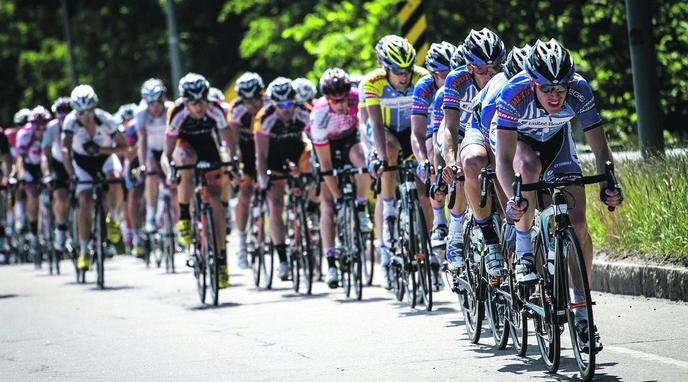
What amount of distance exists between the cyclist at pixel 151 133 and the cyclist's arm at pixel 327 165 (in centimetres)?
450

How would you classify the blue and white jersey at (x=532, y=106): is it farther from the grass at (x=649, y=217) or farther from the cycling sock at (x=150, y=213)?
the cycling sock at (x=150, y=213)

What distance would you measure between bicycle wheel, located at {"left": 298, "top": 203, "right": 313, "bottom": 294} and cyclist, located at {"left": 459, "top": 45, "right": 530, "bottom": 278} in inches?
204

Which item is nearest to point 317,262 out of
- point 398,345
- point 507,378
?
point 398,345

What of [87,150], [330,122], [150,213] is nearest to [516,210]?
[330,122]

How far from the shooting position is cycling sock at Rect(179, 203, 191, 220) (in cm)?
1527

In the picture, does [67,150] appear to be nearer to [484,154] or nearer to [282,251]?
[282,251]

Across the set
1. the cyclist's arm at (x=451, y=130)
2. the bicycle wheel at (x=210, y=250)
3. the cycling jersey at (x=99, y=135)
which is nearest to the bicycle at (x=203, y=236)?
Answer: the bicycle wheel at (x=210, y=250)

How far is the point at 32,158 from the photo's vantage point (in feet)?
77.3

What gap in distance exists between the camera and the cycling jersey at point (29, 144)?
23.4m

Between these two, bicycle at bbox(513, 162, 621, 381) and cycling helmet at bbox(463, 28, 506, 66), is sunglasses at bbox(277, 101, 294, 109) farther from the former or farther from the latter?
bicycle at bbox(513, 162, 621, 381)

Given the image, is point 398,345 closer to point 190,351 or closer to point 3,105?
point 190,351

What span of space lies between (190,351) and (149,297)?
514 cm

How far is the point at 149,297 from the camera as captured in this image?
15602 millimetres

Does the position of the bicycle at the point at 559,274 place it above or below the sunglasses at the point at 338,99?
below
